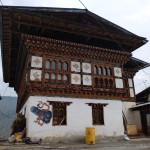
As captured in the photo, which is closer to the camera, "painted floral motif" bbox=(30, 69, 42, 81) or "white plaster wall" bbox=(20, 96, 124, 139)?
"white plaster wall" bbox=(20, 96, 124, 139)

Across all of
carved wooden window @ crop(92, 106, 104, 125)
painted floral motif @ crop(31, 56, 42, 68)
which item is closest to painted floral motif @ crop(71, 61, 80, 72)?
painted floral motif @ crop(31, 56, 42, 68)

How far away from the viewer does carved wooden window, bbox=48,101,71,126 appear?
12492 mm

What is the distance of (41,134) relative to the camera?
11.6 meters

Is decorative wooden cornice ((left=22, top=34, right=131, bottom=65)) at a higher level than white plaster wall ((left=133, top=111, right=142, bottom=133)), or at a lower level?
higher

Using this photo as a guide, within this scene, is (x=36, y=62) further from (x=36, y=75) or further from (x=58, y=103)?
(x=58, y=103)

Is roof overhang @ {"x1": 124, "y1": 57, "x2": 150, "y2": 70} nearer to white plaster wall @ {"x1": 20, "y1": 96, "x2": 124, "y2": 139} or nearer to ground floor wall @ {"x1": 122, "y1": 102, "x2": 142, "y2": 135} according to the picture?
ground floor wall @ {"x1": 122, "y1": 102, "x2": 142, "y2": 135}

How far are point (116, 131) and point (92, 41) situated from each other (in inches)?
300

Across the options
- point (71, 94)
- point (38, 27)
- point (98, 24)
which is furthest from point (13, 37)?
point (98, 24)

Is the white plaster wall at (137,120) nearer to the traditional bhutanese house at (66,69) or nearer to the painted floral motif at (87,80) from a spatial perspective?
the traditional bhutanese house at (66,69)

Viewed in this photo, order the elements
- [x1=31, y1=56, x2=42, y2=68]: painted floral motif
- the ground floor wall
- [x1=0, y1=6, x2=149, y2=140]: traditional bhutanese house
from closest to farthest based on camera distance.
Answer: [x1=0, y1=6, x2=149, y2=140]: traditional bhutanese house < [x1=31, y1=56, x2=42, y2=68]: painted floral motif < the ground floor wall

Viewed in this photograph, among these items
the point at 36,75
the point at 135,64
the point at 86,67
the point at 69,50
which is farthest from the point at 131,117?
the point at 36,75

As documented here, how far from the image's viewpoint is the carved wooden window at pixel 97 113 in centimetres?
1373

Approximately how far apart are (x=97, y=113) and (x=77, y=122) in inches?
74.2

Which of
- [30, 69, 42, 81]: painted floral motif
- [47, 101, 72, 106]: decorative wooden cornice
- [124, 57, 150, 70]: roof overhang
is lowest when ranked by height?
[47, 101, 72, 106]: decorative wooden cornice
